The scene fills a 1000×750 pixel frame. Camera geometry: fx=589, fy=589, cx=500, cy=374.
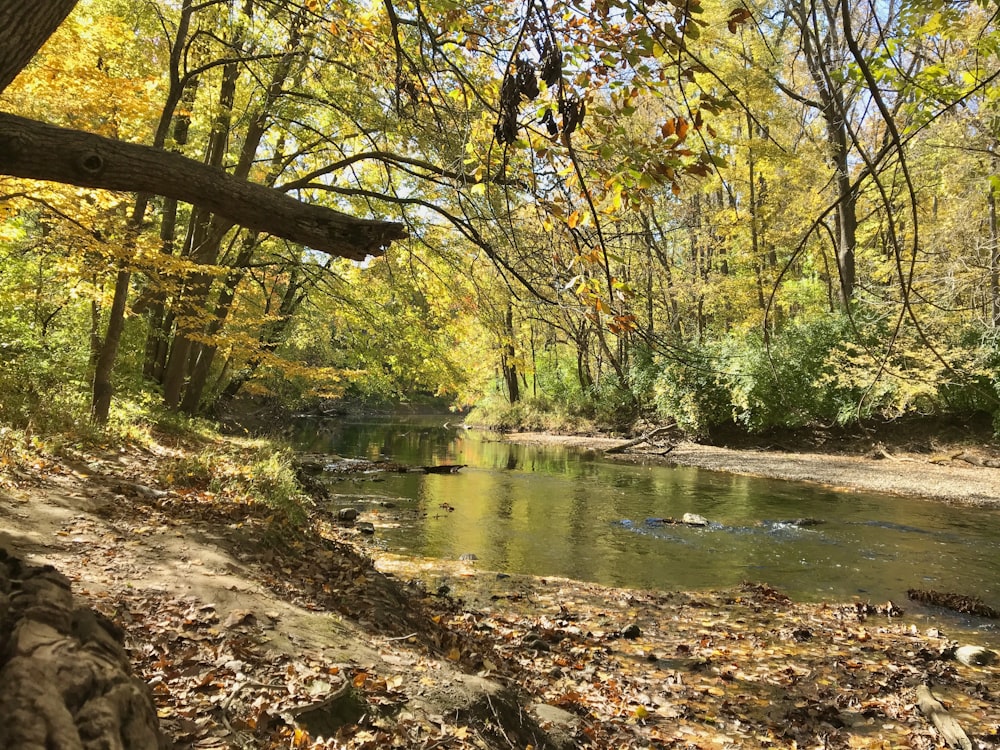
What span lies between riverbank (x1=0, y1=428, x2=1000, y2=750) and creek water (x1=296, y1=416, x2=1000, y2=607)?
0.90 metres

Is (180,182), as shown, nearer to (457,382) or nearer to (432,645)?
(432,645)

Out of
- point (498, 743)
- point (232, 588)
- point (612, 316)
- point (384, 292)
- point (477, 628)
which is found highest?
point (384, 292)

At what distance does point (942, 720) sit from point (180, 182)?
608 cm

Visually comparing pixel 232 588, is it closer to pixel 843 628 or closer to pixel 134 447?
pixel 134 447

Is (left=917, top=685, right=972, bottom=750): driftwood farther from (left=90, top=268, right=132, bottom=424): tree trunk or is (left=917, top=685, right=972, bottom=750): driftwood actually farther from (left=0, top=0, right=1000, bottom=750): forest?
(left=90, top=268, right=132, bottom=424): tree trunk

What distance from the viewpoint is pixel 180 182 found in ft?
10.3

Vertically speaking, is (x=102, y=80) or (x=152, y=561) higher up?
(x=102, y=80)

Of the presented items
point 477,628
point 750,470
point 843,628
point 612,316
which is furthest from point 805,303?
point 612,316

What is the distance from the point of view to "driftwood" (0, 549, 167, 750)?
1.76 meters

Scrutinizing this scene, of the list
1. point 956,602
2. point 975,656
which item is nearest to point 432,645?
point 975,656

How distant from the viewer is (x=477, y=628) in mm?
5695

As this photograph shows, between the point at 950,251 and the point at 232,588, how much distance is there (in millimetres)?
16586

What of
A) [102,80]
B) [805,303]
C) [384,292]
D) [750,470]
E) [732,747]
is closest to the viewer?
[732,747]

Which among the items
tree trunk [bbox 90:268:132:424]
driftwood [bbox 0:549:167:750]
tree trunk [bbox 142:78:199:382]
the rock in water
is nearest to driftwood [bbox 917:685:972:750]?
the rock in water
